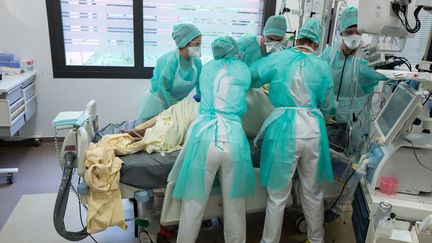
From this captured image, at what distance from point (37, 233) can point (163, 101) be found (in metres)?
1.32

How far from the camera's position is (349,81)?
2475mm

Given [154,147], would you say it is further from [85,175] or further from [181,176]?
[85,175]

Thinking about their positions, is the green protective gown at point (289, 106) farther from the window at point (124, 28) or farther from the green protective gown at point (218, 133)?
the window at point (124, 28)

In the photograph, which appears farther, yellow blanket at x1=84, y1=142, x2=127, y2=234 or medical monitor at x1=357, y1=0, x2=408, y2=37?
yellow blanket at x1=84, y1=142, x2=127, y2=234

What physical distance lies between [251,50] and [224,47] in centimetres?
69

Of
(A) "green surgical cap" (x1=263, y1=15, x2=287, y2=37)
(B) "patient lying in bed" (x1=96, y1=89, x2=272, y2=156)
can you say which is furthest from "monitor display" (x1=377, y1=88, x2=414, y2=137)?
(A) "green surgical cap" (x1=263, y1=15, x2=287, y2=37)

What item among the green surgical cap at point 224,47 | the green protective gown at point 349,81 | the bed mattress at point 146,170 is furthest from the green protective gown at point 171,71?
the green protective gown at point 349,81

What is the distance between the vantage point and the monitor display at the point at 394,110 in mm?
1510

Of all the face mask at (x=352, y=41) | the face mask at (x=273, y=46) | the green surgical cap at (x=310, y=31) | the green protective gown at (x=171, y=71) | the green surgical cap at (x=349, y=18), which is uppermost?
the green surgical cap at (x=349, y=18)

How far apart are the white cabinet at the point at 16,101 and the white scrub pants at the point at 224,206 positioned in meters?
1.77

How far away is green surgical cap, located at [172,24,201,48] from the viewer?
256cm

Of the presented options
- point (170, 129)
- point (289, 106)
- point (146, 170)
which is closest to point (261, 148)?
point (289, 106)

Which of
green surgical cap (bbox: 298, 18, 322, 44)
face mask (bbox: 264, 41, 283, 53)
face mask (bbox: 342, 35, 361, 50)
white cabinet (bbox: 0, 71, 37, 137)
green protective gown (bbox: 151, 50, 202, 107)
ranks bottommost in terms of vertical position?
white cabinet (bbox: 0, 71, 37, 137)

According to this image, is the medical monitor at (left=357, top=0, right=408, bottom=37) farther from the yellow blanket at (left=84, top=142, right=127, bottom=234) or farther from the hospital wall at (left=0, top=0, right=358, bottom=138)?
the hospital wall at (left=0, top=0, right=358, bottom=138)
